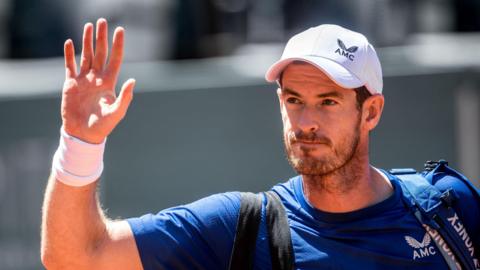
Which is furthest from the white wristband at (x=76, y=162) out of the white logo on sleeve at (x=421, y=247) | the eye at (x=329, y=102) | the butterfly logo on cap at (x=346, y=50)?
the white logo on sleeve at (x=421, y=247)

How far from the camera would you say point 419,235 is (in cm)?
330

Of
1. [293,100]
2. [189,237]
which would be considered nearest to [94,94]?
[189,237]

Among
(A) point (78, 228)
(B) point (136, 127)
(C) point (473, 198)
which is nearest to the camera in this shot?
→ (A) point (78, 228)

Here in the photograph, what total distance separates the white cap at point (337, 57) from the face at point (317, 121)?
0.04m

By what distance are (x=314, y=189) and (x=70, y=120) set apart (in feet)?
2.62

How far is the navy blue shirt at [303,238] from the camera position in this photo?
125 inches

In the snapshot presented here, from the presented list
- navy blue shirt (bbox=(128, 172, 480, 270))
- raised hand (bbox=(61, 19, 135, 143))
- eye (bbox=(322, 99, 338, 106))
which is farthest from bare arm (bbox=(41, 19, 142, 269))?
eye (bbox=(322, 99, 338, 106))

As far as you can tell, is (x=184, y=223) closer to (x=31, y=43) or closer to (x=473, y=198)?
(x=473, y=198)

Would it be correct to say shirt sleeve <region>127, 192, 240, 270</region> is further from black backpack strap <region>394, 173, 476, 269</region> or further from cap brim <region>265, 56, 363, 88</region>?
black backpack strap <region>394, 173, 476, 269</region>

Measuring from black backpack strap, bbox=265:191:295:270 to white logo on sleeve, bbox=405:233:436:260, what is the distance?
37cm

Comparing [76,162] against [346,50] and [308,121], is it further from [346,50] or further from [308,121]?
[346,50]

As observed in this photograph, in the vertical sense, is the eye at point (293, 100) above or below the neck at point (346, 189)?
above

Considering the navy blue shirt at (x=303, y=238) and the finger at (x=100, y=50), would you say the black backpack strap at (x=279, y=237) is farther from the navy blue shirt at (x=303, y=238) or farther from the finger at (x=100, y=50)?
the finger at (x=100, y=50)

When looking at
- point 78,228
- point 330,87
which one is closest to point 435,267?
point 330,87
